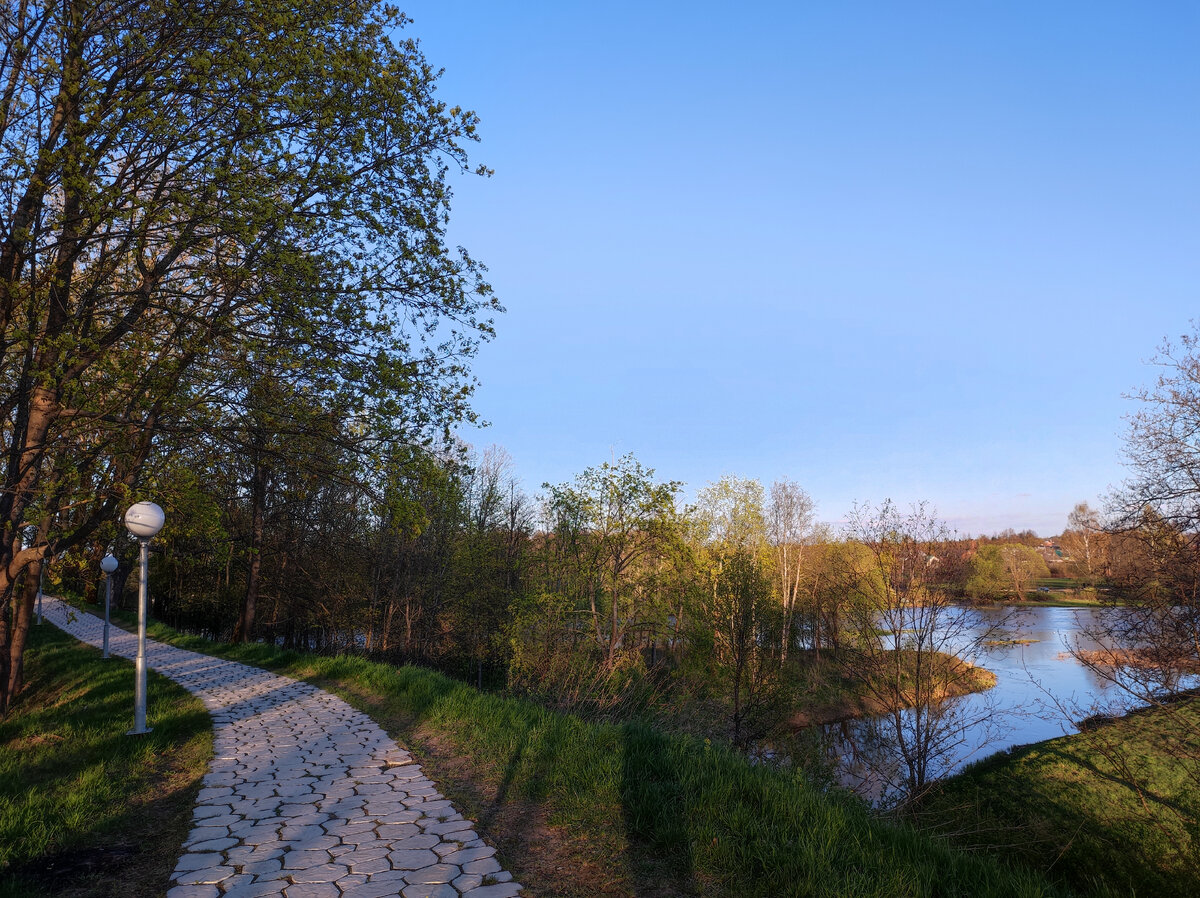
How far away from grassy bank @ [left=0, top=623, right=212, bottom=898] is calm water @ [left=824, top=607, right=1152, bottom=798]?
35.2ft

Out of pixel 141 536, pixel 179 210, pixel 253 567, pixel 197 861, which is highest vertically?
pixel 179 210

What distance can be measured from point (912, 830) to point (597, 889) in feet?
7.20

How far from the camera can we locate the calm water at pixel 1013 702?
1312 centimetres

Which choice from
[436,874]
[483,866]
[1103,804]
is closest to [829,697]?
[1103,804]

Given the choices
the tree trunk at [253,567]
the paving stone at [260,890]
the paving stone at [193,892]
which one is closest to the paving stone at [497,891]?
the paving stone at [260,890]

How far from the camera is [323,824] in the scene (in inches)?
186

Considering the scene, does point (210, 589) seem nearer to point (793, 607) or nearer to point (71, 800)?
point (71, 800)

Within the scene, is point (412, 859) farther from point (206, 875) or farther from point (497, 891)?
point (206, 875)

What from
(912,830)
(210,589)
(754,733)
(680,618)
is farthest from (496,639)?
(912,830)

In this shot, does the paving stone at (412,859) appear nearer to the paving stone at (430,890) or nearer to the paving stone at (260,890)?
the paving stone at (430,890)

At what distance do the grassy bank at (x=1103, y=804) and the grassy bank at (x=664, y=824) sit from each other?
5508 mm

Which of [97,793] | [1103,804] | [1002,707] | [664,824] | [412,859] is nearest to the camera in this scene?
[412,859]

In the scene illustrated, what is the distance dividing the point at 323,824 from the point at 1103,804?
56.9 ft

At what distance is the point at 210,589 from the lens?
2589 centimetres
